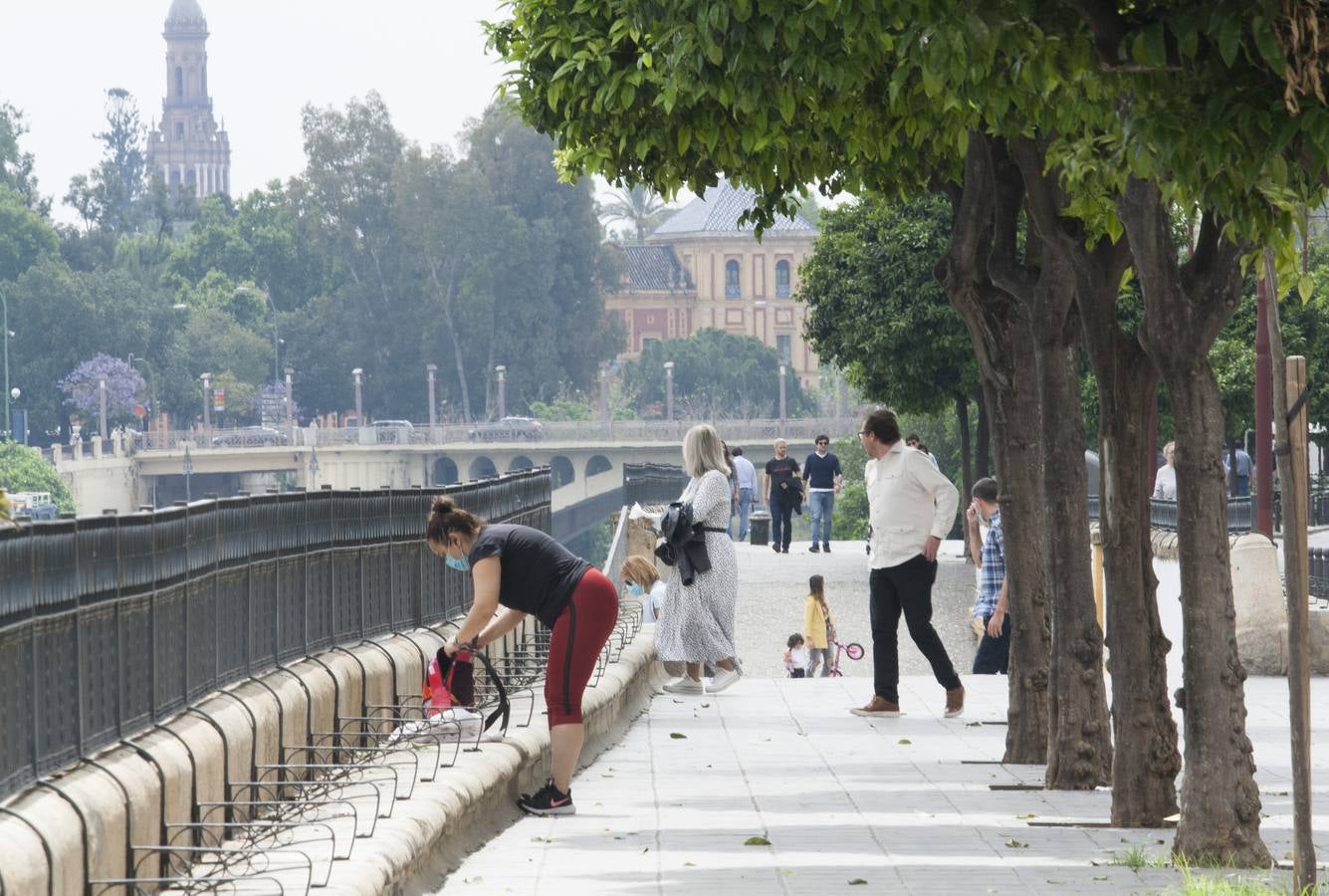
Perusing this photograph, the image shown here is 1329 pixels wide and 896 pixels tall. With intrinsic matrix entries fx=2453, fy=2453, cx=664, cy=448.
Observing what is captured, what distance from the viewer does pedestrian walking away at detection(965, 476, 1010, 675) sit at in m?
14.9

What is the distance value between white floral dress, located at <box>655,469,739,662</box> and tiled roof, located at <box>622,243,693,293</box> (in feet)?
463

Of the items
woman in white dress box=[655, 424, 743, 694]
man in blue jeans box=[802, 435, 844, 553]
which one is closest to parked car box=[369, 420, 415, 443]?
man in blue jeans box=[802, 435, 844, 553]

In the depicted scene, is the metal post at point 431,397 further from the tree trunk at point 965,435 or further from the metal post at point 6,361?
the tree trunk at point 965,435

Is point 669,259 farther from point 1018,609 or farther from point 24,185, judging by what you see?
point 1018,609

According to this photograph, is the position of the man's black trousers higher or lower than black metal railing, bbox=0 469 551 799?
lower

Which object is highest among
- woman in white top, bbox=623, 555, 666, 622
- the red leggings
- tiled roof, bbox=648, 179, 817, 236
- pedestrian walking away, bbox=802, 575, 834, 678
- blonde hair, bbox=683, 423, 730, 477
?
tiled roof, bbox=648, 179, 817, 236

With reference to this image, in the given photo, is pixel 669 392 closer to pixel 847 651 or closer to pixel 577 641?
pixel 847 651

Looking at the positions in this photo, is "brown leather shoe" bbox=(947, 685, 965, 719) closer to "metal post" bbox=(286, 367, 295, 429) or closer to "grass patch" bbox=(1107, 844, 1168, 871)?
"grass patch" bbox=(1107, 844, 1168, 871)

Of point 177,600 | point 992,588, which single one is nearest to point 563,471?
point 992,588

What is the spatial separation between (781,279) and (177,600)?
158239mm

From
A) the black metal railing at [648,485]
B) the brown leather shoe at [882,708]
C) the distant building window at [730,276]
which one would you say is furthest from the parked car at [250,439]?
the brown leather shoe at [882,708]

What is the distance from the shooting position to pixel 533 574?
8.75 metres

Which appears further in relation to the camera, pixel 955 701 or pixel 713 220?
pixel 713 220

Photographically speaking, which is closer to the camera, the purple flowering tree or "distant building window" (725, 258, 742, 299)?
the purple flowering tree
